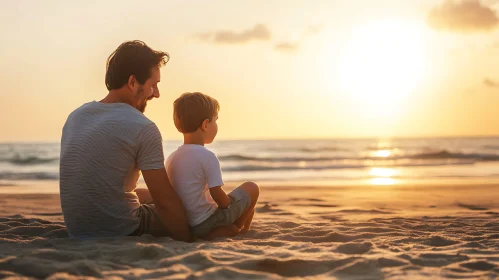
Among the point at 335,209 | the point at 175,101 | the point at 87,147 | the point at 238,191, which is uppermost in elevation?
the point at 175,101

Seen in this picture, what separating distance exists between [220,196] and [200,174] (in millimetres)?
215

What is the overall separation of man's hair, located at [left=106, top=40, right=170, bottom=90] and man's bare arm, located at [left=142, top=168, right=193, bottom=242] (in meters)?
0.65

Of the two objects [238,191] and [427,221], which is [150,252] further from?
[427,221]

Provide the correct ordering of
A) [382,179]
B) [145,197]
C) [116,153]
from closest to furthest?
[116,153]
[145,197]
[382,179]

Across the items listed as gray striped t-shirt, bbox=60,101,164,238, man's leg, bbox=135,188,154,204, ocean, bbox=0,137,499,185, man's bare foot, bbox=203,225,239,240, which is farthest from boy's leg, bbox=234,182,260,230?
ocean, bbox=0,137,499,185

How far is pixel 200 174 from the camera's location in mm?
4277

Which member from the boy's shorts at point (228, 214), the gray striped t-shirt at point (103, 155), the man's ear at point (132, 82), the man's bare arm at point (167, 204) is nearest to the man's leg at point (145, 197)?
the man's bare arm at point (167, 204)

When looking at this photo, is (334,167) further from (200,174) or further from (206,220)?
(200,174)

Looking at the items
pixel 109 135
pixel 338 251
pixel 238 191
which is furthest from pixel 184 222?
pixel 338 251

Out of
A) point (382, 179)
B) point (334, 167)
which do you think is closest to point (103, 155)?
point (382, 179)

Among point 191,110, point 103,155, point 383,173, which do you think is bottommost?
point 383,173

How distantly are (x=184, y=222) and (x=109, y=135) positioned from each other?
842 mm

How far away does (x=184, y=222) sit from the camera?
422 cm

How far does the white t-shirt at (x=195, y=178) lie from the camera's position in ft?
14.0
